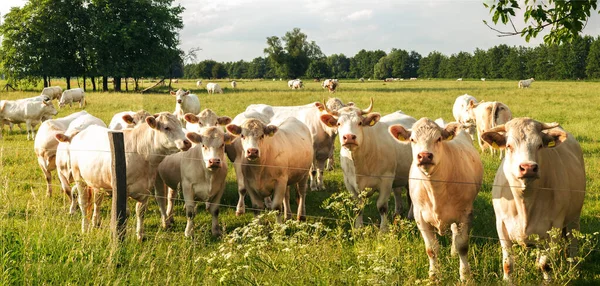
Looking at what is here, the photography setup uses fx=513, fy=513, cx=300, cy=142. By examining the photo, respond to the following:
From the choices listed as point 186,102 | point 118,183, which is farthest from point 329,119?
point 186,102

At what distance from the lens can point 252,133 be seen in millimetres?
7629

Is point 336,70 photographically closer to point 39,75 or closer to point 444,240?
point 39,75

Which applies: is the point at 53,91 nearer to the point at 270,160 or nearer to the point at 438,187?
Answer: the point at 270,160

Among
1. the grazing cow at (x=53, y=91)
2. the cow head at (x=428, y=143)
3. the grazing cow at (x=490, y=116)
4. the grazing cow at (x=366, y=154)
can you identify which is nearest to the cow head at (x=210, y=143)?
the grazing cow at (x=366, y=154)

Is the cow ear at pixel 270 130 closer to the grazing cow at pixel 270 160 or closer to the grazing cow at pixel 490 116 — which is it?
the grazing cow at pixel 270 160

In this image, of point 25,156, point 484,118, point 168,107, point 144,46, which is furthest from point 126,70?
point 484,118

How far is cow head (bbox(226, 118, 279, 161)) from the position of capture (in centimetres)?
742

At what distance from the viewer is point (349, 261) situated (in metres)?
5.57

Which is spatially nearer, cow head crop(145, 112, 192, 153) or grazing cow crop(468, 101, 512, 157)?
cow head crop(145, 112, 192, 153)

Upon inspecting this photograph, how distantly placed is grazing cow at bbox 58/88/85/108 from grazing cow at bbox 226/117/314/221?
24214 millimetres

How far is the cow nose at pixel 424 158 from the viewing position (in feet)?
17.3

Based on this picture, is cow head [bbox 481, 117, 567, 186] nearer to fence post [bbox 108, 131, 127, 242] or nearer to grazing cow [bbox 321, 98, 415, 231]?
grazing cow [bbox 321, 98, 415, 231]

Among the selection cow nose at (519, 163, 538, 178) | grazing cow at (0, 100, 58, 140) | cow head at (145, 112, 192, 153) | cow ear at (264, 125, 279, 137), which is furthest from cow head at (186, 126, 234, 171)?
grazing cow at (0, 100, 58, 140)

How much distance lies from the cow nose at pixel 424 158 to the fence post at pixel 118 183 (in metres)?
3.35
